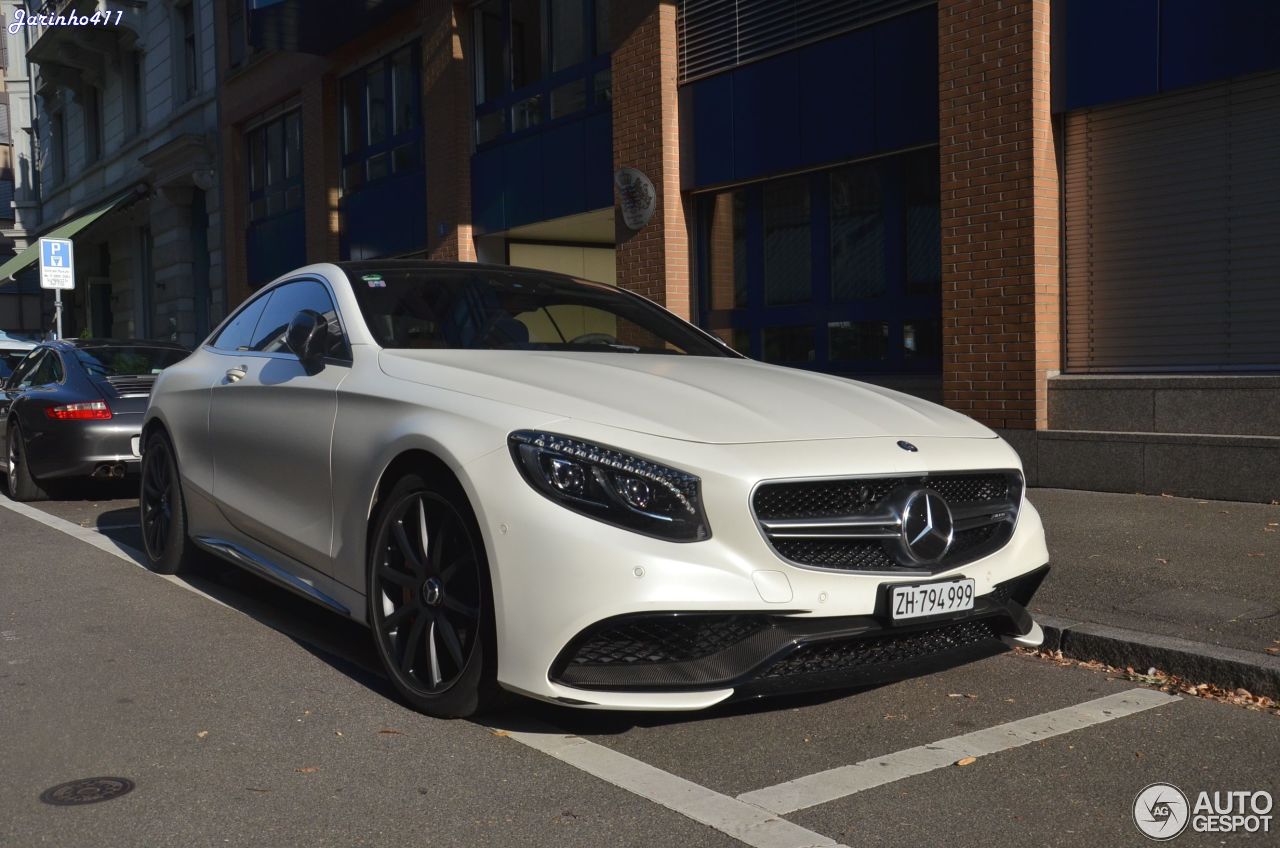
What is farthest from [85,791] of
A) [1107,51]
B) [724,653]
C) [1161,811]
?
[1107,51]

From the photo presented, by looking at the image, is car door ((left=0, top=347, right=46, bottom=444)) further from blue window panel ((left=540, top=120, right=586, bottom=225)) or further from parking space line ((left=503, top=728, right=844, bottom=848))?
parking space line ((left=503, top=728, right=844, bottom=848))

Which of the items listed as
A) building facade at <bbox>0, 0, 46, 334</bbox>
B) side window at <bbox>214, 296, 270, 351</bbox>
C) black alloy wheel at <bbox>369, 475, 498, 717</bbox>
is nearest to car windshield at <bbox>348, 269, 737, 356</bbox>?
black alloy wheel at <bbox>369, 475, 498, 717</bbox>

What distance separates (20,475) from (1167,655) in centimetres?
897

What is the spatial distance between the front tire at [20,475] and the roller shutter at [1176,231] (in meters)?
8.32

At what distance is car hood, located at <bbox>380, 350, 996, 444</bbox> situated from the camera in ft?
12.3

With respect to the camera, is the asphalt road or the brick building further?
the brick building

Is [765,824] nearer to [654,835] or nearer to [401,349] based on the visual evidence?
[654,835]

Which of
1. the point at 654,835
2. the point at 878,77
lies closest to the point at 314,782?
the point at 654,835

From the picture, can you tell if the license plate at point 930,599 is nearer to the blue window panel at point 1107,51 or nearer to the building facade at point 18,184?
the blue window panel at point 1107,51

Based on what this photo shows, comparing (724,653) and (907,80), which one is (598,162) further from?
(724,653)

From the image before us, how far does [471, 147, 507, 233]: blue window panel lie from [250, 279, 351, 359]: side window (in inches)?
421

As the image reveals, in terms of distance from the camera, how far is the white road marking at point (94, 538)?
6461 mm

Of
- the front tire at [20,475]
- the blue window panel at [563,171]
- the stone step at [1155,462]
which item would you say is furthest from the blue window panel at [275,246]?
the stone step at [1155,462]

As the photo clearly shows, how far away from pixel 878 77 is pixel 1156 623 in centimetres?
704
